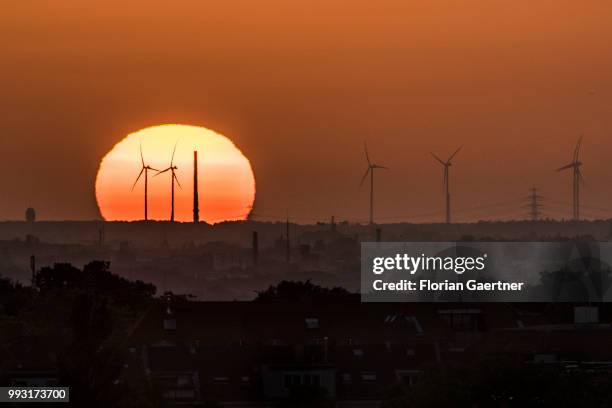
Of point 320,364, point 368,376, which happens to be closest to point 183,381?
point 320,364

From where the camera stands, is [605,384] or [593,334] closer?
[605,384]

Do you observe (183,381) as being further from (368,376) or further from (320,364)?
(368,376)

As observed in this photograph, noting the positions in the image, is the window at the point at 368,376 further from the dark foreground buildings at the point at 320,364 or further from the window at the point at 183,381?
the window at the point at 183,381

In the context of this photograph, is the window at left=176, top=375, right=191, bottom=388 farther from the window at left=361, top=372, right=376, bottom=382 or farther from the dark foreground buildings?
the window at left=361, top=372, right=376, bottom=382

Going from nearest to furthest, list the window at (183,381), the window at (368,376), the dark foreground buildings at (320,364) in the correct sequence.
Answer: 1. the dark foreground buildings at (320,364)
2. the window at (183,381)
3. the window at (368,376)

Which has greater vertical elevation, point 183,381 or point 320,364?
point 320,364

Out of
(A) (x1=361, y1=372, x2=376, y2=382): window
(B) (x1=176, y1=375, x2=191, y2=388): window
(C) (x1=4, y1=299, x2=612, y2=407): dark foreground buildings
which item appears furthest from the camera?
(A) (x1=361, y1=372, x2=376, y2=382): window

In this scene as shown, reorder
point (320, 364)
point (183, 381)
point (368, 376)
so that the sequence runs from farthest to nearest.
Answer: point (368, 376), point (320, 364), point (183, 381)

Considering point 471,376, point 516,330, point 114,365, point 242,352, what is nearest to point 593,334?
point 516,330

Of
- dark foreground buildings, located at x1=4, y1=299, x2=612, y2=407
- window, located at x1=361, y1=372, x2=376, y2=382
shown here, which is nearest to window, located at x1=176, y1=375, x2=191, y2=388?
dark foreground buildings, located at x1=4, y1=299, x2=612, y2=407

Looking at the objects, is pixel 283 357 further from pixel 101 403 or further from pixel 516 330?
pixel 101 403

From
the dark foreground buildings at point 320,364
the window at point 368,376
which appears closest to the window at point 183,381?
the dark foreground buildings at point 320,364
